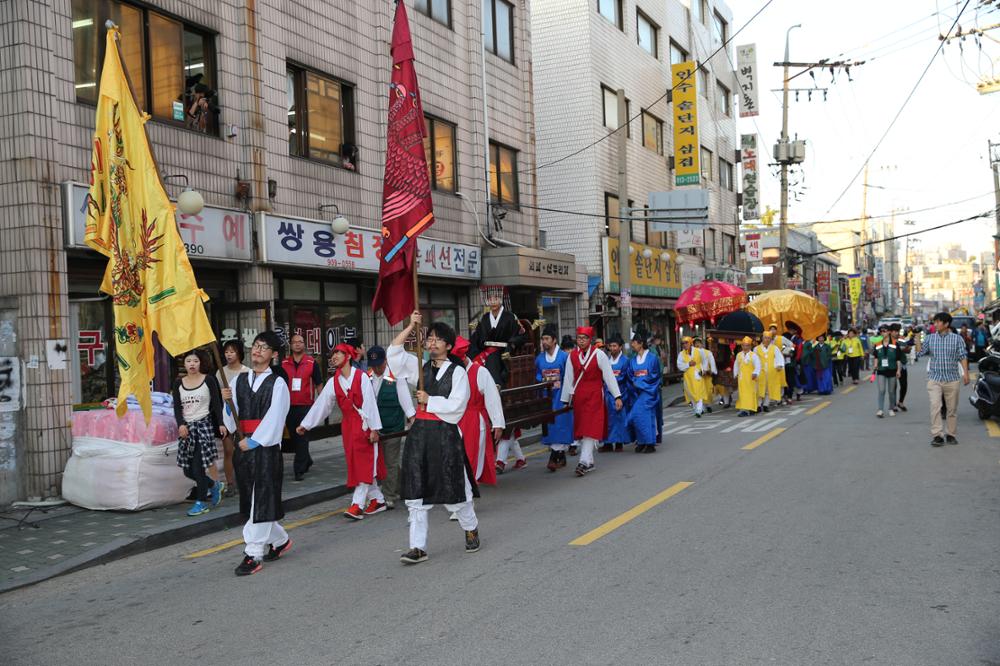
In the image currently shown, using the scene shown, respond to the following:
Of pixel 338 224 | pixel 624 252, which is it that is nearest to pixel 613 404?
pixel 338 224

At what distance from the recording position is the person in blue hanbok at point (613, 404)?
13.0 metres

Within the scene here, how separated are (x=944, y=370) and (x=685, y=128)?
19.0 metres

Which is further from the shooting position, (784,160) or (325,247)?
(784,160)

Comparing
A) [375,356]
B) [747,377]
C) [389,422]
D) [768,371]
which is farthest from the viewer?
[768,371]

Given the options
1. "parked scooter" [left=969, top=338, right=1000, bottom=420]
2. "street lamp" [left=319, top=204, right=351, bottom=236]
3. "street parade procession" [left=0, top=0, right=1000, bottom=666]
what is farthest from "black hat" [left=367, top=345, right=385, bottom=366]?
"parked scooter" [left=969, top=338, right=1000, bottom=420]

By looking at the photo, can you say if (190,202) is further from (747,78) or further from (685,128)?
(747,78)

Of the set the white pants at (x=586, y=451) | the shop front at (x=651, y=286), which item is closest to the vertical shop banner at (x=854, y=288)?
the shop front at (x=651, y=286)

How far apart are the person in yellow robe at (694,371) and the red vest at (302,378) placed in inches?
368

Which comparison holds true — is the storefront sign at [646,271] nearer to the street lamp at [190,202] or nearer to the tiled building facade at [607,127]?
the tiled building facade at [607,127]

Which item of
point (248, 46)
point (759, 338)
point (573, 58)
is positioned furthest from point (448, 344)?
point (573, 58)

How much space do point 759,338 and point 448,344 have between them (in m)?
15.8

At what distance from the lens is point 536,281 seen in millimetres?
19312

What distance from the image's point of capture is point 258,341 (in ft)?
22.6

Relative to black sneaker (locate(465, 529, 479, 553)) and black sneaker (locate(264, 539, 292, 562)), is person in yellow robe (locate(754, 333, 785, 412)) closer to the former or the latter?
black sneaker (locate(465, 529, 479, 553))
